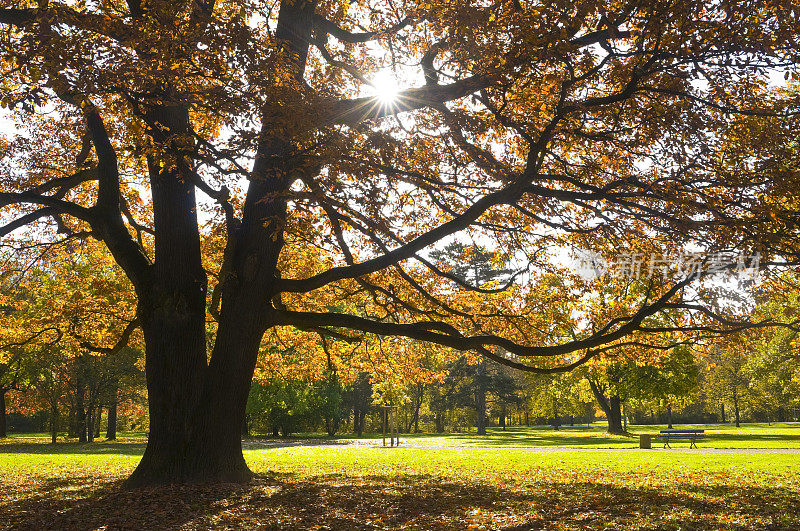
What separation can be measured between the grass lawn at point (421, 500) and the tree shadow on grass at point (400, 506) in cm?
2

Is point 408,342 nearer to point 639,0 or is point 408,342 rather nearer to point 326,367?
point 326,367

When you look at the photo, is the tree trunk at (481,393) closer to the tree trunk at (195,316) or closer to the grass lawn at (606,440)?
the grass lawn at (606,440)

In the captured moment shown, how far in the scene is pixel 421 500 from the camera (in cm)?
886

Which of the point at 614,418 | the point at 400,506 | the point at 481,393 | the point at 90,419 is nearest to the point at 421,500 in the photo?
the point at 400,506

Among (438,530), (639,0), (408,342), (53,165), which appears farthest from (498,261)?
(53,165)

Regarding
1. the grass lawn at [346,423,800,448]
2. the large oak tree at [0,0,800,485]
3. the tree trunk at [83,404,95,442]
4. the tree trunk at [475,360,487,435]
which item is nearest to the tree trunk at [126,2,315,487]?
the large oak tree at [0,0,800,485]

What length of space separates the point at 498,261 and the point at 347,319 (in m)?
4.81

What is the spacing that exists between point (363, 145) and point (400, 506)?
5.60 m

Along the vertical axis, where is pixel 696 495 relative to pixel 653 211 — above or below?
below

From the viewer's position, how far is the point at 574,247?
13406 millimetres

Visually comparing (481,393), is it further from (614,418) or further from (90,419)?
(90,419)

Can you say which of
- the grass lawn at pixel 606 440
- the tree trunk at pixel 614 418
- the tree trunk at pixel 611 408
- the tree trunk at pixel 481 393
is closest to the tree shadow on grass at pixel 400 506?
the grass lawn at pixel 606 440

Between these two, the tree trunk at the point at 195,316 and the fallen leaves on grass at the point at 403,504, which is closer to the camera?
the fallen leaves on grass at the point at 403,504

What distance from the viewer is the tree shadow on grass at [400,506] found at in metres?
6.91
